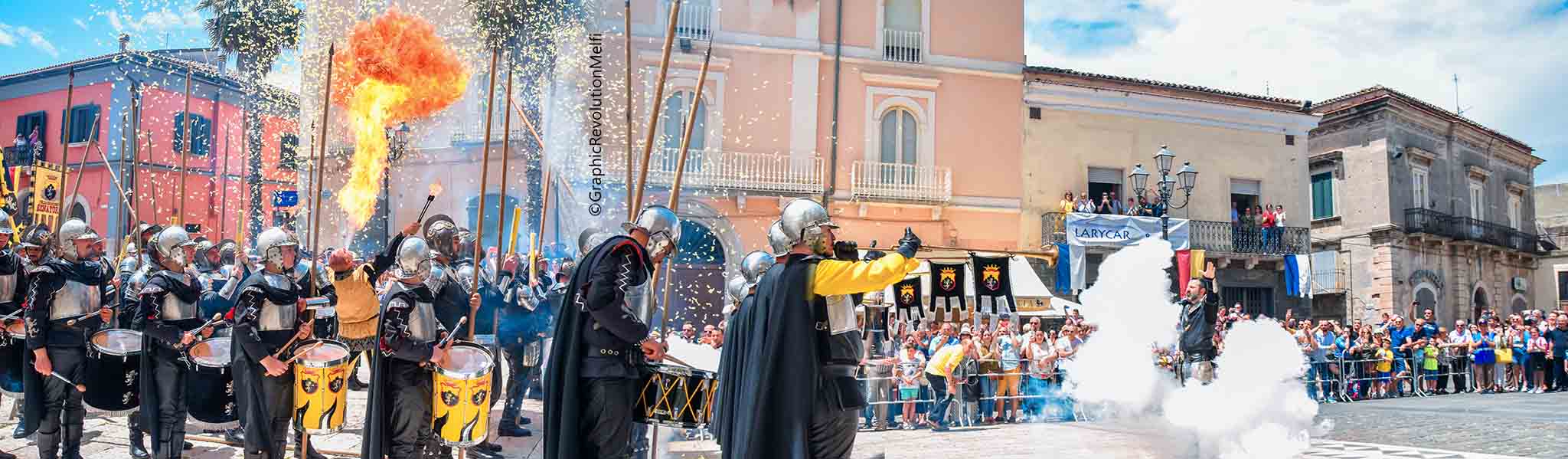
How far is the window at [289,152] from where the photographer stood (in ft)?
81.3

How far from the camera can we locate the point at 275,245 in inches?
284

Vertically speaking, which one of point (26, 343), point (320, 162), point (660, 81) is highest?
point (660, 81)

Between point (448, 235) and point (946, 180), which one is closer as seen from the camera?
point (448, 235)

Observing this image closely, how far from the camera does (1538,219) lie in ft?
139

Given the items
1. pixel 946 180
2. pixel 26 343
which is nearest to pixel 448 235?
Answer: pixel 26 343

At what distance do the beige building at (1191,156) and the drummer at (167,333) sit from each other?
62.9 feet

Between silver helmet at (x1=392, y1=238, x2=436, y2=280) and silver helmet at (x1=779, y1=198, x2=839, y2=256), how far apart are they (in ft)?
8.59

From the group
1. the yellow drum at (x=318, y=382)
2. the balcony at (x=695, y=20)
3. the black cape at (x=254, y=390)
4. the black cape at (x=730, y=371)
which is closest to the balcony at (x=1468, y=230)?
the balcony at (x=695, y=20)

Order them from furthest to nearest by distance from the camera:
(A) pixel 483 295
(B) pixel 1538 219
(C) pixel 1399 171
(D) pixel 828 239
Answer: (B) pixel 1538 219 → (C) pixel 1399 171 → (A) pixel 483 295 → (D) pixel 828 239

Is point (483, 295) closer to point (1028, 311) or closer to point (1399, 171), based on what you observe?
point (1028, 311)

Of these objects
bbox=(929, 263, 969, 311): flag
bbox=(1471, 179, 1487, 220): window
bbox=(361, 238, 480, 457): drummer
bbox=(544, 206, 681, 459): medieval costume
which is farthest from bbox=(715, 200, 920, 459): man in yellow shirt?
bbox=(1471, 179, 1487, 220): window

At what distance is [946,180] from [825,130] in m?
3.01

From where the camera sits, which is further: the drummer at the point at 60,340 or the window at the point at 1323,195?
the window at the point at 1323,195

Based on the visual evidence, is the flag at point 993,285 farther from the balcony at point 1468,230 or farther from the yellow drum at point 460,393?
the balcony at point 1468,230
